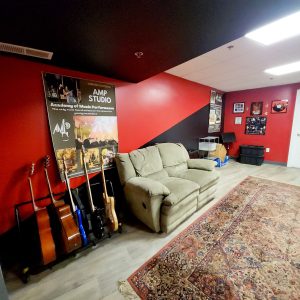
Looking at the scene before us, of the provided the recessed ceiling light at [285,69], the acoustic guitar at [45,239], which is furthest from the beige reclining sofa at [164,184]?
the recessed ceiling light at [285,69]

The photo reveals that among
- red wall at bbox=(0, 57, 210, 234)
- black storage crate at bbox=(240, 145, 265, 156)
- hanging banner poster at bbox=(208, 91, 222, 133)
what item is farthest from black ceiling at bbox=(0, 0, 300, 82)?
black storage crate at bbox=(240, 145, 265, 156)

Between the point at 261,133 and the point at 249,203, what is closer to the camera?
the point at 249,203

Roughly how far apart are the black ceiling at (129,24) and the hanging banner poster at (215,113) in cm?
350

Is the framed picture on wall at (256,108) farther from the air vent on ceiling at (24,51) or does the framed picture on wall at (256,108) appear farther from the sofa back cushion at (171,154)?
the air vent on ceiling at (24,51)

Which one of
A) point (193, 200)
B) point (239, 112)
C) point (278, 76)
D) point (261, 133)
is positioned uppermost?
point (278, 76)

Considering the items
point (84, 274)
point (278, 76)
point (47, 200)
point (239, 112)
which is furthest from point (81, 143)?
point (239, 112)

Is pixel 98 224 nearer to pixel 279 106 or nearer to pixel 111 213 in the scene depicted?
pixel 111 213

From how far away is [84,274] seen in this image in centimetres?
152

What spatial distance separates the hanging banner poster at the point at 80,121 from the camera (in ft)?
6.34

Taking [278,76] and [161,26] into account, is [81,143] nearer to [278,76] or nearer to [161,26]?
[161,26]

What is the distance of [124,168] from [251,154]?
4.29 metres

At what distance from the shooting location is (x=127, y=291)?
134 cm

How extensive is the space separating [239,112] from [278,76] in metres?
1.69

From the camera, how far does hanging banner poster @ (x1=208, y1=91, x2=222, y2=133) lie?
485 cm
